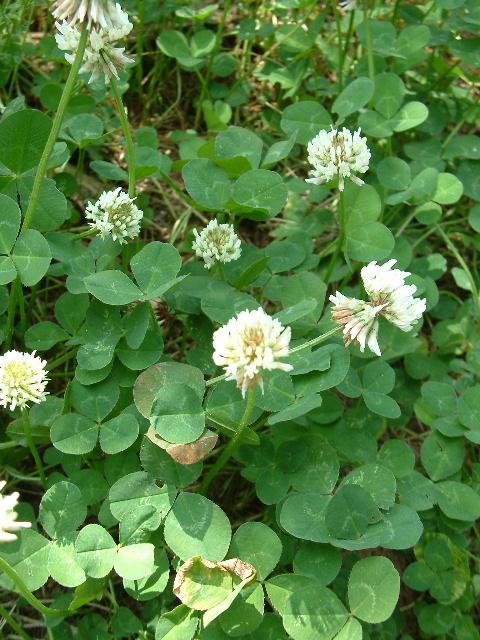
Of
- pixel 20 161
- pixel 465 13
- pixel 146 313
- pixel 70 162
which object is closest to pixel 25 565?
pixel 146 313

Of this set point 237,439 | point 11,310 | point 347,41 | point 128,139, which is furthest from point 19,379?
point 347,41


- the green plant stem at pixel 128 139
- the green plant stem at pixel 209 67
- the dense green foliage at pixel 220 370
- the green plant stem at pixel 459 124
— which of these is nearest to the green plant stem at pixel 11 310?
the dense green foliage at pixel 220 370

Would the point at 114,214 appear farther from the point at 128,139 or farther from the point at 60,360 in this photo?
the point at 60,360

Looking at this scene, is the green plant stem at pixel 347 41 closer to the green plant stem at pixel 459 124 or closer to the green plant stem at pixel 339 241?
the green plant stem at pixel 459 124

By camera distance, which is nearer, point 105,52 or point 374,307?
point 374,307

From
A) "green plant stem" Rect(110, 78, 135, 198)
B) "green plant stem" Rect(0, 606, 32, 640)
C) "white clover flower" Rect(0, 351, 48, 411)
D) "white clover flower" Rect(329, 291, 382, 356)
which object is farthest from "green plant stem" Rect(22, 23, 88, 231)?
"green plant stem" Rect(0, 606, 32, 640)

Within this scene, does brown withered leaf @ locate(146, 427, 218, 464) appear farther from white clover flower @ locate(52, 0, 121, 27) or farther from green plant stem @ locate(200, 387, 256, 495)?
white clover flower @ locate(52, 0, 121, 27)
